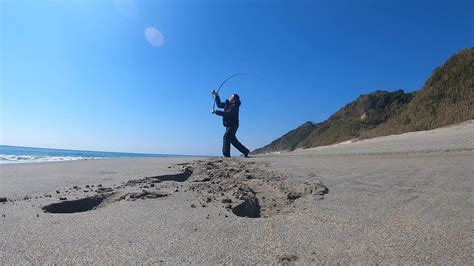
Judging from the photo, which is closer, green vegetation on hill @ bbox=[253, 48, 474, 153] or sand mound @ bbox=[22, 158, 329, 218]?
sand mound @ bbox=[22, 158, 329, 218]

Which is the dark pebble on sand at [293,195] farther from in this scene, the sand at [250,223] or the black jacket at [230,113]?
the black jacket at [230,113]

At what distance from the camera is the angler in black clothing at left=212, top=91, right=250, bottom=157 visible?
951 centimetres

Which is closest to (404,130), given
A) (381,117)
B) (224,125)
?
(224,125)

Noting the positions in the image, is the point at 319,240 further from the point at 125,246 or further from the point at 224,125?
the point at 224,125

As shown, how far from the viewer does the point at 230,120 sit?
957cm

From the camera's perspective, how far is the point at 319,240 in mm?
1535

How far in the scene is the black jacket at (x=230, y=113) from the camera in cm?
952

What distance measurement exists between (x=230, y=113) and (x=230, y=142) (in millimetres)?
787

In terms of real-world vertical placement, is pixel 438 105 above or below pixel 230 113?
above

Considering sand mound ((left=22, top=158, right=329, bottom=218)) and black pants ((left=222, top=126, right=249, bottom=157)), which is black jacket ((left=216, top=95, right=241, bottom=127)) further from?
sand mound ((left=22, top=158, right=329, bottom=218))

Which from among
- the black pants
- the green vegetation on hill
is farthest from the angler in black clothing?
the green vegetation on hill

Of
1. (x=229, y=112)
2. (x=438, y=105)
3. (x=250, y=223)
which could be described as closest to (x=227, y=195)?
(x=250, y=223)

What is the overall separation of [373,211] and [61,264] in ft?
5.18

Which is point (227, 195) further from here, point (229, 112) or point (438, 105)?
point (438, 105)
